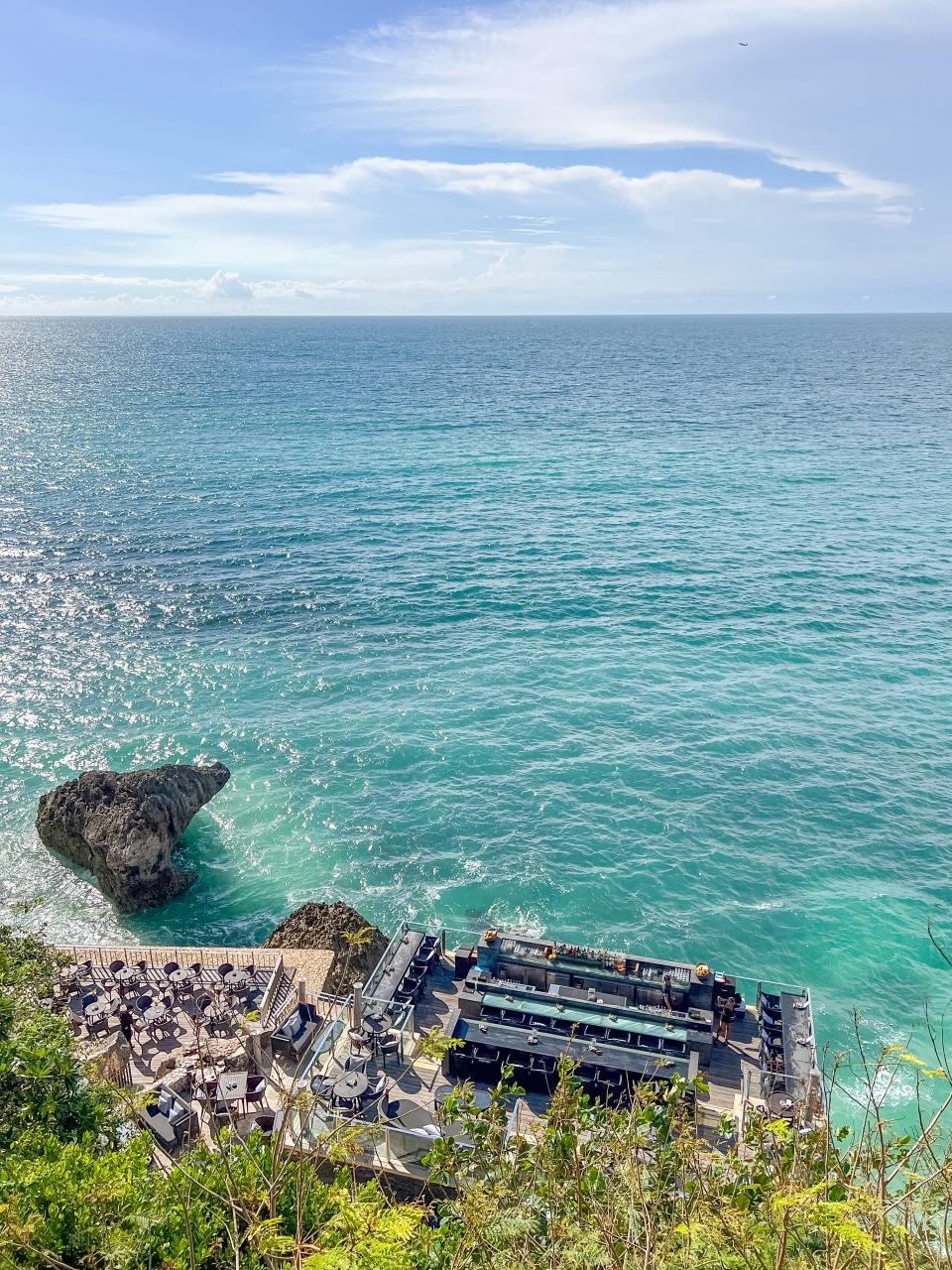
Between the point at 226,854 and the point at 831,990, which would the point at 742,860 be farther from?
the point at 226,854

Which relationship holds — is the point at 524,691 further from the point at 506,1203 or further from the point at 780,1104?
the point at 506,1203

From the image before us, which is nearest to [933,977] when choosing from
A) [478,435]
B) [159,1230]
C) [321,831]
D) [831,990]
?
[831,990]

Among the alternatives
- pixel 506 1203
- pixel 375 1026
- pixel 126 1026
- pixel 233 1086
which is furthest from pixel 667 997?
pixel 126 1026

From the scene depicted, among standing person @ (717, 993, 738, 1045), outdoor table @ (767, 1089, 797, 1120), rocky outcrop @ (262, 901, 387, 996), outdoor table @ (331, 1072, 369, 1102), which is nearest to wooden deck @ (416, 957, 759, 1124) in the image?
standing person @ (717, 993, 738, 1045)

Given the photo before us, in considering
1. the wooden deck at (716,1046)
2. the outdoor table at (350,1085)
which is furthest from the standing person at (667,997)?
the outdoor table at (350,1085)

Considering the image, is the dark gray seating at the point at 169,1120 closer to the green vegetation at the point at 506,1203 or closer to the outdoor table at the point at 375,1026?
the green vegetation at the point at 506,1203
